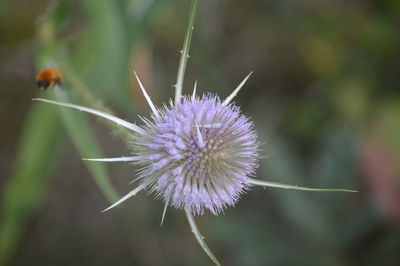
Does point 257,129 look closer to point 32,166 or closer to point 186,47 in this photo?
point 32,166

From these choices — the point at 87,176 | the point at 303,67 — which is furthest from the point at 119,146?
the point at 303,67

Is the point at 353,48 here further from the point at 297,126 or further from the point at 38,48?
the point at 38,48

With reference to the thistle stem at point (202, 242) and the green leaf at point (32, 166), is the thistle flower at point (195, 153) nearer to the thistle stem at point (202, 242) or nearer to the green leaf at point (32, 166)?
the thistle stem at point (202, 242)

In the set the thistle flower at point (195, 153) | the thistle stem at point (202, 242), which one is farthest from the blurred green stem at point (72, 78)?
the thistle stem at point (202, 242)

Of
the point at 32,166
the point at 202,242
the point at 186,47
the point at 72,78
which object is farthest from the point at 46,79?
the point at 32,166

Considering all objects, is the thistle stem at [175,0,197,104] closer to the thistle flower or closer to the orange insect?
the thistle flower

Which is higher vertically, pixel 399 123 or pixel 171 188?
pixel 399 123
